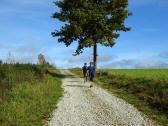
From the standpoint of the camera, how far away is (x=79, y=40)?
59031 mm

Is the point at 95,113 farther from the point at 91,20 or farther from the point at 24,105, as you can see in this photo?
the point at 91,20

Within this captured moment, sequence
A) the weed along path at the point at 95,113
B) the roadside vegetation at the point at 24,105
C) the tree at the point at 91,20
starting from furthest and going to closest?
the tree at the point at 91,20
the weed along path at the point at 95,113
the roadside vegetation at the point at 24,105

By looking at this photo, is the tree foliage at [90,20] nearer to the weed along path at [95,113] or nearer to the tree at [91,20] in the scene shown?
the tree at [91,20]

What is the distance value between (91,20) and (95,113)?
3665 cm

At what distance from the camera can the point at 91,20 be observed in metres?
57.4

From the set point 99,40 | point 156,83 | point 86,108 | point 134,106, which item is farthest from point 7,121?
point 99,40

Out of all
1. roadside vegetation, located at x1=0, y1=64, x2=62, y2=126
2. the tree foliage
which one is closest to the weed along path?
roadside vegetation, located at x1=0, y1=64, x2=62, y2=126

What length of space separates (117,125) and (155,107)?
668cm

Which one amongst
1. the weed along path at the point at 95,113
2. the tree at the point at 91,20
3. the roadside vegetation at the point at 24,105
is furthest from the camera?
the tree at the point at 91,20

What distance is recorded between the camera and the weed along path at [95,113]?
61.7 feet

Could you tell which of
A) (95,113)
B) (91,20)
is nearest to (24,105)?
(95,113)

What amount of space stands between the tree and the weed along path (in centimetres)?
2901

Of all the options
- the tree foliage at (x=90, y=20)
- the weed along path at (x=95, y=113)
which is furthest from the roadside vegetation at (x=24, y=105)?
the tree foliage at (x=90, y=20)

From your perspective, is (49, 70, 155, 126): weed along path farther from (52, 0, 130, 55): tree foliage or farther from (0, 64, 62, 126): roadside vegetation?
(52, 0, 130, 55): tree foliage
